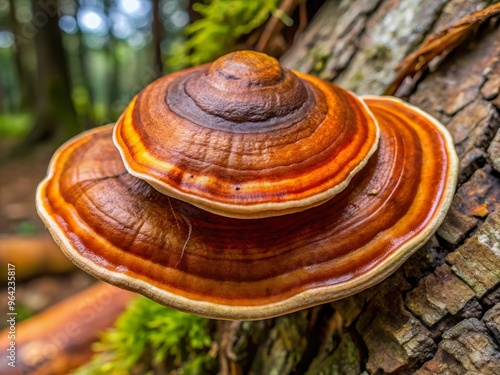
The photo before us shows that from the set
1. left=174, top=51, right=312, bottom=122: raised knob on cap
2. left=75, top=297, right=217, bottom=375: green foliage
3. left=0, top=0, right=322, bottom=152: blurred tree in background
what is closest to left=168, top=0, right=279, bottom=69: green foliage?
left=0, top=0, right=322, bottom=152: blurred tree in background

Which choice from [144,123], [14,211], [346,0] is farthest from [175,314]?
[14,211]

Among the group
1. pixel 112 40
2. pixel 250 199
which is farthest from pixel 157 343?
pixel 112 40

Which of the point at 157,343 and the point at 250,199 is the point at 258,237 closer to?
the point at 250,199

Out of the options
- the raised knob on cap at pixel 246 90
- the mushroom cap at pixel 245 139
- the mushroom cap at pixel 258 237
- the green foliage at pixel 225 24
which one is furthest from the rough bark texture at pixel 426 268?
the raised knob on cap at pixel 246 90

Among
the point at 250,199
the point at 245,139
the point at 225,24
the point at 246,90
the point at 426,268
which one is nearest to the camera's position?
the point at 250,199

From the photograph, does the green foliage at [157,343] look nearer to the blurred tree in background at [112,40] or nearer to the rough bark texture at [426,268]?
the rough bark texture at [426,268]

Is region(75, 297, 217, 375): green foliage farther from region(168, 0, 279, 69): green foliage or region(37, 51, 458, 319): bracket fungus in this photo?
region(168, 0, 279, 69): green foliage

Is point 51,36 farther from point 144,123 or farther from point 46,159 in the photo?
point 144,123
